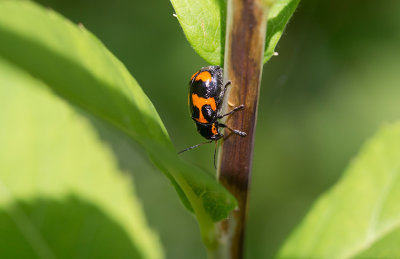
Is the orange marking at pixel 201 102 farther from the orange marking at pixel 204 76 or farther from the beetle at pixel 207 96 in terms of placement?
the orange marking at pixel 204 76

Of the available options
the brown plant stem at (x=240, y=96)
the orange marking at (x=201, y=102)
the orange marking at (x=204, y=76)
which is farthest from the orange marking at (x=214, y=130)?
the brown plant stem at (x=240, y=96)

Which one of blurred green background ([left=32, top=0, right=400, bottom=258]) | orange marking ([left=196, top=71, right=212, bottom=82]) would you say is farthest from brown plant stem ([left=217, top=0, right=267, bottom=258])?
blurred green background ([left=32, top=0, right=400, bottom=258])

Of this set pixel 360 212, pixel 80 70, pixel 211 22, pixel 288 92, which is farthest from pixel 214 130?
pixel 288 92

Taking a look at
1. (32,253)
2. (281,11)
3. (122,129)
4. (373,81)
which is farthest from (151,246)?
(373,81)

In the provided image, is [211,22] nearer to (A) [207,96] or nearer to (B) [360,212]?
(B) [360,212]

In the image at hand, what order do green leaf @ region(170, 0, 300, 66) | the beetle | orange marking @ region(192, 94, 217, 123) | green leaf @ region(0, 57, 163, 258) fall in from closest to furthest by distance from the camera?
green leaf @ region(170, 0, 300, 66) < green leaf @ region(0, 57, 163, 258) < the beetle < orange marking @ region(192, 94, 217, 123)

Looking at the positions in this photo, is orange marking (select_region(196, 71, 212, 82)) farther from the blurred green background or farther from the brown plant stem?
the blurred green background
